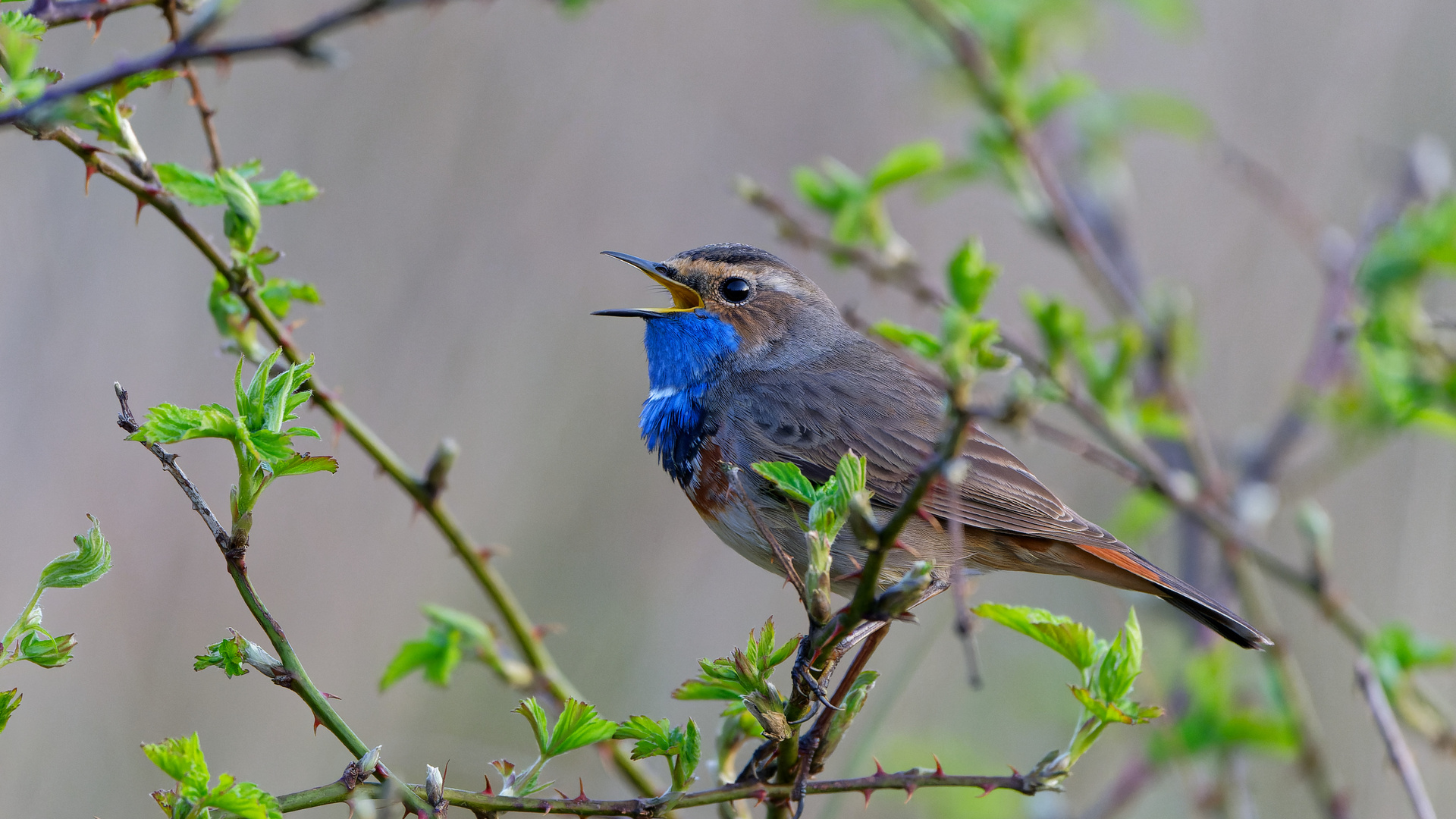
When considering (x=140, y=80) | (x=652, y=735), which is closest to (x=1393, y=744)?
(x=652, y=735)

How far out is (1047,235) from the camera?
14.1 feet

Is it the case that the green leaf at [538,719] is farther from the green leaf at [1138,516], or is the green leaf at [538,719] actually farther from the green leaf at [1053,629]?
the green leaf at [1138,516]

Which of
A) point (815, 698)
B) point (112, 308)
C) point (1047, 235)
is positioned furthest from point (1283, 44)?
point (112, 308)

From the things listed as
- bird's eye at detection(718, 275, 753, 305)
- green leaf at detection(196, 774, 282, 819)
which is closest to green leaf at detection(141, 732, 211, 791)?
green leaf at detection(196, 774, 282, 819)

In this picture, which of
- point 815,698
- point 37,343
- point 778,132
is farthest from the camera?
point 778,132

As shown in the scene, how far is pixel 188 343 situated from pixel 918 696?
4.42 m

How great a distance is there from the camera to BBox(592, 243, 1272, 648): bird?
3.72 meters

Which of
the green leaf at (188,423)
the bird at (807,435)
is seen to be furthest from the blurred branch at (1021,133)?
the green leaf at (188,423)

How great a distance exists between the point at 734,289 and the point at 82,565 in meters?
2.94

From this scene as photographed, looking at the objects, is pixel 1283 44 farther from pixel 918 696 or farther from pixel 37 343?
pixel 37 343

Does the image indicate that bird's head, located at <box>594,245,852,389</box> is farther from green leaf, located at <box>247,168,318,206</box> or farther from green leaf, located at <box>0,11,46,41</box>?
green leaf, located at <box>0,11,46,41</box>

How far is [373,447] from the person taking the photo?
2.80 metres

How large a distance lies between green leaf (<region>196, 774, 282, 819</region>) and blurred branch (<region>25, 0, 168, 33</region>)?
1401 mm

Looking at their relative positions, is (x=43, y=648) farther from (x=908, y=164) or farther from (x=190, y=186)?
(x=908, y=164)
